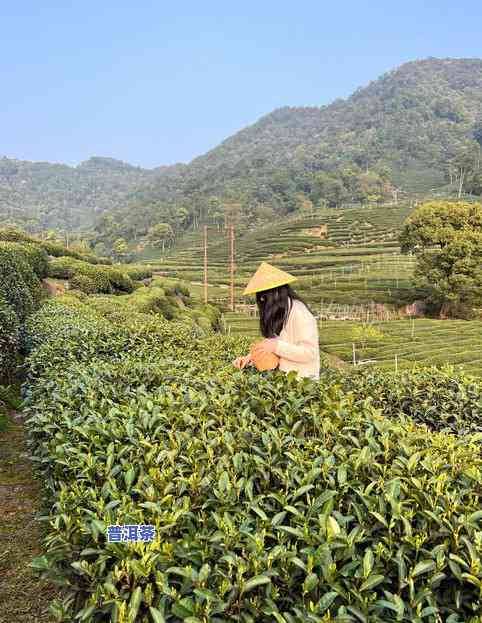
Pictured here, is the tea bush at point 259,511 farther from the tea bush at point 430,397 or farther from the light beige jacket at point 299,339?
the tea bush at point 430,397

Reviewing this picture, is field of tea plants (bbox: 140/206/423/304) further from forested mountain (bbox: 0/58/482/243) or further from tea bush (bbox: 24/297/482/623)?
tea bush (bbox: 24/297/482/623)

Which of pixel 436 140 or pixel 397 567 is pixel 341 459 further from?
pixel 436 140

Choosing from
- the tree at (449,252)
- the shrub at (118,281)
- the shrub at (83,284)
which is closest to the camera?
the shrub at (83,284)

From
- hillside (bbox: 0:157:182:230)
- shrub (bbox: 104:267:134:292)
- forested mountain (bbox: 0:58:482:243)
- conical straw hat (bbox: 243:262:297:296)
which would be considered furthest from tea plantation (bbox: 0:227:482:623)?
hillside (bbox: 0:157:182:230)

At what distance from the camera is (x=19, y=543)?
2.85 meters

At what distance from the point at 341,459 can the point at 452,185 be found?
320 ft

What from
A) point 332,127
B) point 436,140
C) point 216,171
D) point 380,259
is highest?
point 332,127

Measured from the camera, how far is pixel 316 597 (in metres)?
1.46

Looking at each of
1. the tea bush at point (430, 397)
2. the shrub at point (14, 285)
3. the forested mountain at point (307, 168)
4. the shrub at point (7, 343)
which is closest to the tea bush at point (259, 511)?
the tea bush at point (430, 397)

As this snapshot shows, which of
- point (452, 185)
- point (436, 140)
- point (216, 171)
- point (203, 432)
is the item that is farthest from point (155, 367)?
point (436, 140)

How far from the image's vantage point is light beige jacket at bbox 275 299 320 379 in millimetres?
3102

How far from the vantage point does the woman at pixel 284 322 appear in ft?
10.1

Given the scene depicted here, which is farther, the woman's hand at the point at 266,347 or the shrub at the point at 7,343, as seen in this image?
the shrub at the point at 7,343

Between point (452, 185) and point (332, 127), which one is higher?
point (332, 127)
